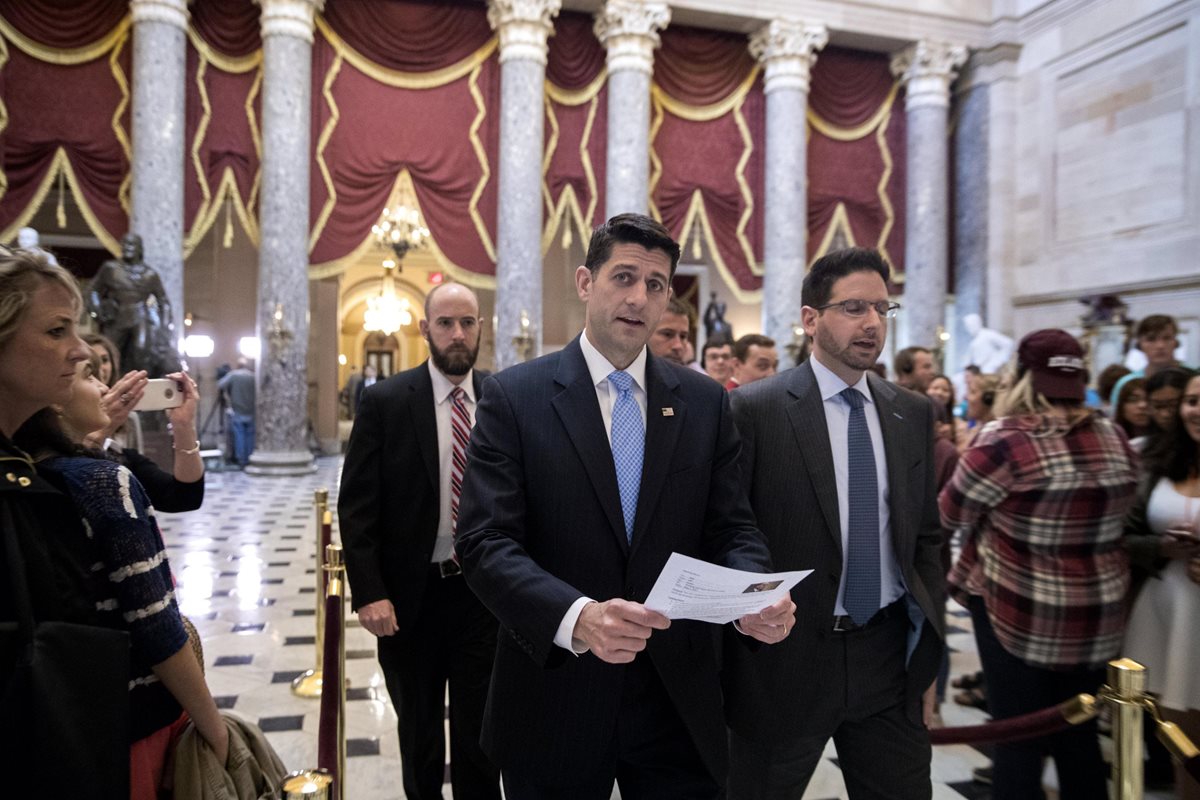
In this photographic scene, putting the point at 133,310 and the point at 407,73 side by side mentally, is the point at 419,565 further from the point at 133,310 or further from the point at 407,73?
the point at 407,73

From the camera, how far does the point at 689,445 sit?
76.7 inches

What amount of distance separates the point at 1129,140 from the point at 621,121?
7937 mm

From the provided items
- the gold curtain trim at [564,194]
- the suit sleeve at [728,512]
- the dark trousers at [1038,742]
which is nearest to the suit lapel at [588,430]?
the suit sleeve at [728,512]

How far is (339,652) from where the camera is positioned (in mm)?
2643

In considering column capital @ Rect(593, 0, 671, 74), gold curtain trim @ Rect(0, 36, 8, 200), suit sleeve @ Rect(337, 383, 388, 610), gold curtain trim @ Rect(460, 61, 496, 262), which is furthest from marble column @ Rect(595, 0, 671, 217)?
suit sleeve @ Rect(337, 383, 388, 610)

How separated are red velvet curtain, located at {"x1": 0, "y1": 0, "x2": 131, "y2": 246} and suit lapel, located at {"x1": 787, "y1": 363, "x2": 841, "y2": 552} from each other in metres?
13.0

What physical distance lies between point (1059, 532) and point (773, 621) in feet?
5.14

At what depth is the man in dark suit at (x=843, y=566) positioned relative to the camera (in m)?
2.24

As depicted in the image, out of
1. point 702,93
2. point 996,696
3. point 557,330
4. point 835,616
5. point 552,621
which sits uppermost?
point 702,93

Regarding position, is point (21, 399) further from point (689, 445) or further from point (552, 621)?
point (689, 445)

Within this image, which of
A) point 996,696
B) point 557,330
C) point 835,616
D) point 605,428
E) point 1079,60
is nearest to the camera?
point 605,428

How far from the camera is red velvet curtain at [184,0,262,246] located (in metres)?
12.8

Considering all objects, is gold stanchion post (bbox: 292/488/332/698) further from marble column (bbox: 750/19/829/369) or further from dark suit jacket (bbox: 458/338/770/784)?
marble column (bbox: 750/19/829/369)

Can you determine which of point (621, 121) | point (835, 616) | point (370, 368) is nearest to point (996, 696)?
point (835, 616)
